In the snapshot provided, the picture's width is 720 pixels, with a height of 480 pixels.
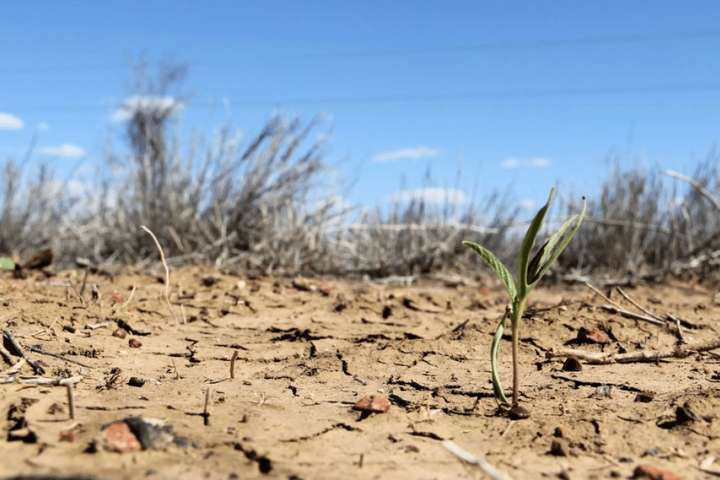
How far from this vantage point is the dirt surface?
193 cm

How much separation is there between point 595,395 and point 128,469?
5.32ft

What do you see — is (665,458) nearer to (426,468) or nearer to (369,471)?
(426,468)

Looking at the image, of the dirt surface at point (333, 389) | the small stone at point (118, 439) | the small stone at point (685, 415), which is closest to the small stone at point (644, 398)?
the dirt surface at point (333, 389)

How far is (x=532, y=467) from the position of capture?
6.37 ft

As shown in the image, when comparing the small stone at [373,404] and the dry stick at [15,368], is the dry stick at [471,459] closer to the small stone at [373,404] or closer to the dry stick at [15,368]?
the small stone at [373,404]

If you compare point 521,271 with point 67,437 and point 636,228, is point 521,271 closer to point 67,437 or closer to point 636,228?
point 67,437

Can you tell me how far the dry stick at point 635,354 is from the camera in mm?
2818

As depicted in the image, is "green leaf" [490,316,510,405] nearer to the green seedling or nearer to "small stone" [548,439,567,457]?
the green seedling

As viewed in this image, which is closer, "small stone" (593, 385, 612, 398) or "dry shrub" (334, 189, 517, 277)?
"small stone" (593, 385, 612, 398)

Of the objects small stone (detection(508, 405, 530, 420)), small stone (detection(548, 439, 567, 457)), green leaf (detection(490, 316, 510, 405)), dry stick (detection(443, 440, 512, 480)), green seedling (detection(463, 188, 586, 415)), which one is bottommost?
small stone (detection(548, 439, 567, 457))

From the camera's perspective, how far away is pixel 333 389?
8.88 feet

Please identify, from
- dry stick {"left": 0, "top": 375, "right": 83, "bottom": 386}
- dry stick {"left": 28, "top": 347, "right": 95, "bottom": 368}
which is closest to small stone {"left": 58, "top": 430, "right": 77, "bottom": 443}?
dry stick {"left": 0, "top": 375, "right": 83, "bottom": 386}

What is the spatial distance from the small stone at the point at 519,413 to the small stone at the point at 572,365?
2.28 ft

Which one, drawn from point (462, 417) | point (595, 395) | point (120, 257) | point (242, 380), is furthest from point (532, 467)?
point (120, 257)
